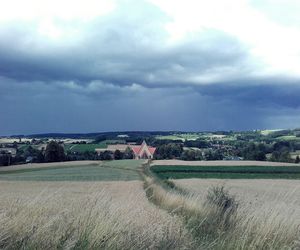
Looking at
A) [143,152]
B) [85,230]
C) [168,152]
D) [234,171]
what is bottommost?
[234,171]

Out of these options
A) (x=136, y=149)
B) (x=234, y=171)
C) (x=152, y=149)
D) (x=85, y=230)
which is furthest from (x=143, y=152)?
(x=85, y=230)

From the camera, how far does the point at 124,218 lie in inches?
289

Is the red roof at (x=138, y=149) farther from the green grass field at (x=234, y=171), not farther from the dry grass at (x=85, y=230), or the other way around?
the dry grass at (x=85, y=230)

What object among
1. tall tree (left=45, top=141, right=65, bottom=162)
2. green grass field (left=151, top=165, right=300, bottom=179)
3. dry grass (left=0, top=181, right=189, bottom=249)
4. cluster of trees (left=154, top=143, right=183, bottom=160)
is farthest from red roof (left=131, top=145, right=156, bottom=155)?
dry grass (left=0, top=181, right=189, bottom=249)

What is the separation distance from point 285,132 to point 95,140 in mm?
60828

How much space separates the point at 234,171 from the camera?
2970 inches

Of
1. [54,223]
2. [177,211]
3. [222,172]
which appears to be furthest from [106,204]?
[222,172]

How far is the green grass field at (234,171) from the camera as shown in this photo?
70125mm

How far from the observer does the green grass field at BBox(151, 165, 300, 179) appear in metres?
70.1

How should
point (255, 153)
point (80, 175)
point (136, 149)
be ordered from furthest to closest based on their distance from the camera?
point (136, 149) < point (255, 153) < point (80, 175)

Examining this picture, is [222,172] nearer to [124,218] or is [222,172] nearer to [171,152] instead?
[171,152]

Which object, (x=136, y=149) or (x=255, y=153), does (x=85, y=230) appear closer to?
(x=255, y=153)

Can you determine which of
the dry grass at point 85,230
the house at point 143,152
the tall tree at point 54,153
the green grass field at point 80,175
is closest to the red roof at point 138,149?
the house at point 143,152

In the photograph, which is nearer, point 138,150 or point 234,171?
point 234,171
